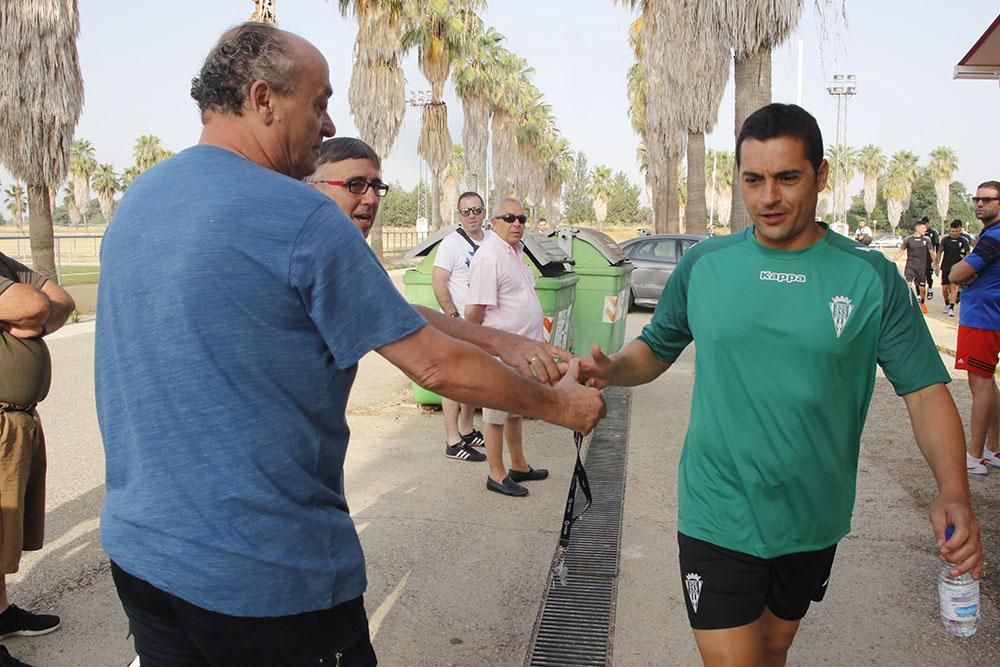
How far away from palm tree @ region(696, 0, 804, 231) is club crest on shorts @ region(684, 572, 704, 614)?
6.93 metres

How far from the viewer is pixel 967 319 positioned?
6.27 m

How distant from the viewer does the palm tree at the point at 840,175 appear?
201 ft

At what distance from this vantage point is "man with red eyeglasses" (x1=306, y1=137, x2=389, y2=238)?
4.19 metres

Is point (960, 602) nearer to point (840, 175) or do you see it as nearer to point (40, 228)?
point (40, 228)

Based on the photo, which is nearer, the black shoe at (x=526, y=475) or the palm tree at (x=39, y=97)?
the black shoe at (x=526, y=475)

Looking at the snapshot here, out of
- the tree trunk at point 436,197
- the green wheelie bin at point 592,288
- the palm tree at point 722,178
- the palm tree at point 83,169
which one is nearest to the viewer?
the green wheelie bin at point 592,288

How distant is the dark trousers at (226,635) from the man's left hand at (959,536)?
1563 mm

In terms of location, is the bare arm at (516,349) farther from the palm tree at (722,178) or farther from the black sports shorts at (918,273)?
the palm tree at (722,178)

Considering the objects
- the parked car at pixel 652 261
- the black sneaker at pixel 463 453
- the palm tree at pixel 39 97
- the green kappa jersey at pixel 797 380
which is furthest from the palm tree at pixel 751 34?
the palm tree at pixel 39 97

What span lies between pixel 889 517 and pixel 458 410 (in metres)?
3.29

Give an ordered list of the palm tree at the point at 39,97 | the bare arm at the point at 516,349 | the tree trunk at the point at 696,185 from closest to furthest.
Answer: the bare arm at the point at 516,349
the palm tree at the point at 39,97
the tree trunk at the point at 696,185

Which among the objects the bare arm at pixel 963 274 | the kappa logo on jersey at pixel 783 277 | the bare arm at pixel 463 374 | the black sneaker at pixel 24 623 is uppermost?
the kappa logo on jersey at pixel 783 277

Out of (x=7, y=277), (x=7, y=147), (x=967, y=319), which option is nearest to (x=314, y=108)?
(x=7, y=277)

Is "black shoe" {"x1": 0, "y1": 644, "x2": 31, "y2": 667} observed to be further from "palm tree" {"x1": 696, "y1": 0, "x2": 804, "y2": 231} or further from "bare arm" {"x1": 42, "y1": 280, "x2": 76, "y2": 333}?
"palm tree" {"x1": 696, "y1": 0, "x2": 804, "y2": 231}
